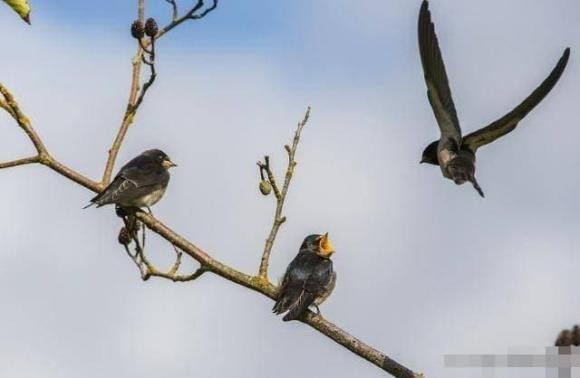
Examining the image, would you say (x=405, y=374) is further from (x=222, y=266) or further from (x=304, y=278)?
(x=304, y=278)

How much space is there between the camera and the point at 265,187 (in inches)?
179

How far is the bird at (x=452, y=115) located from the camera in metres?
6.77

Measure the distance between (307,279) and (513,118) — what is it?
200 cm

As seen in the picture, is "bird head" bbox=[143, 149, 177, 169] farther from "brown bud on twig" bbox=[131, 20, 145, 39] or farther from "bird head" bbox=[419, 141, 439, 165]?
"brown bud on twig" bbox=[131, 20, 145, 39]

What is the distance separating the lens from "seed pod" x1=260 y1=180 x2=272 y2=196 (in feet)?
14.8

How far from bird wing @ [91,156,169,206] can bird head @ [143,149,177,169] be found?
0.17 metres

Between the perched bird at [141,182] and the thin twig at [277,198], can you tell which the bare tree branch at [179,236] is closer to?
the thin twig at [277,198]

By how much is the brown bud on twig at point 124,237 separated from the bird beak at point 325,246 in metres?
3.26

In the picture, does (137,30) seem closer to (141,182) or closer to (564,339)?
(141,182)

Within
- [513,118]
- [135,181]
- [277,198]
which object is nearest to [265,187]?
[277,198]

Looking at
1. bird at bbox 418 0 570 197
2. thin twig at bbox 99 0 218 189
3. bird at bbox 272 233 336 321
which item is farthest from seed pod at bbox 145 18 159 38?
bird at bbox 418 0 570 197

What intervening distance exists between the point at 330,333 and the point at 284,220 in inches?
21.8

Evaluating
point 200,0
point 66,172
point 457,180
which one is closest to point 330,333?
point 66,172

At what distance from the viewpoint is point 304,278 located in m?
7.00
